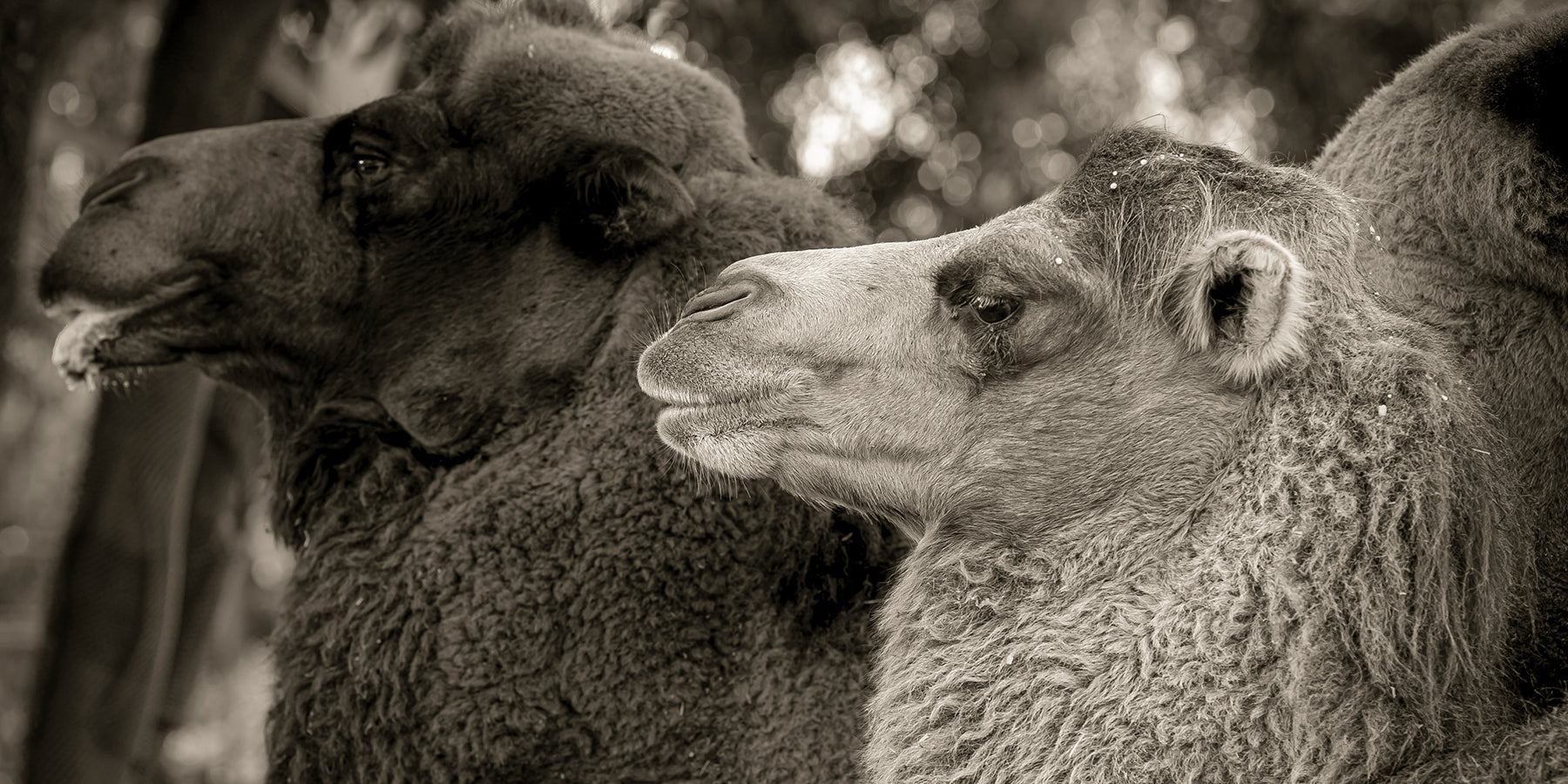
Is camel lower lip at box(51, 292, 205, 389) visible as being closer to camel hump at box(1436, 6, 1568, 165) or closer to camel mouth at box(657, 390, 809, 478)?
camel mouth at box(657, 390, 809, 478)

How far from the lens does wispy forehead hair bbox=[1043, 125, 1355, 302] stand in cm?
287

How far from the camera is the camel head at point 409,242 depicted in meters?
3.74

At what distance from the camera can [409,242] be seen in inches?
154

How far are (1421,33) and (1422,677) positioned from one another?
30.9 feet

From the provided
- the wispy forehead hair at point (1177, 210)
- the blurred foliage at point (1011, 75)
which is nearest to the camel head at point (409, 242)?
the wispy forehead hair at point (1177, 210)

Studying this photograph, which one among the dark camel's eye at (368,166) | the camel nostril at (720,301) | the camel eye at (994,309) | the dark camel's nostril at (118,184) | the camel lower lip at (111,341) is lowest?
the camel lower lip at (111,341)

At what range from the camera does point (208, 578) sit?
22.8ft

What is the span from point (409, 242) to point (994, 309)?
1746 mm

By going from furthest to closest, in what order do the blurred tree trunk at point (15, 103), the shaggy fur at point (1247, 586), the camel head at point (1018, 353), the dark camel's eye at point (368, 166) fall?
the blurred tree trunk at point (15, 103) < the dark camel's eye at point (368, 166) < the camel head at point (1018, 353) < the shaggy fur at point (1247, 586)

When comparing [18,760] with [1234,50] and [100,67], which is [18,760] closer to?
[100,67]

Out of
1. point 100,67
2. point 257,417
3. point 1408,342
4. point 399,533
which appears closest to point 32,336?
point 100,67

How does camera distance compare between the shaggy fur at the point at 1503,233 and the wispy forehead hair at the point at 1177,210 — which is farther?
the shaggy fur at the point at 1503,233

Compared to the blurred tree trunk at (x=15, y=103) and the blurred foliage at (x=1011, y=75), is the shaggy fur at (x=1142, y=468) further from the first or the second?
the blurred foliage at (x=1011, y=75)

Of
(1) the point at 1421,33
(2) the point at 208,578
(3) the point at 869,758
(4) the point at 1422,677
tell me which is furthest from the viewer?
(1) the point at 1421,33
